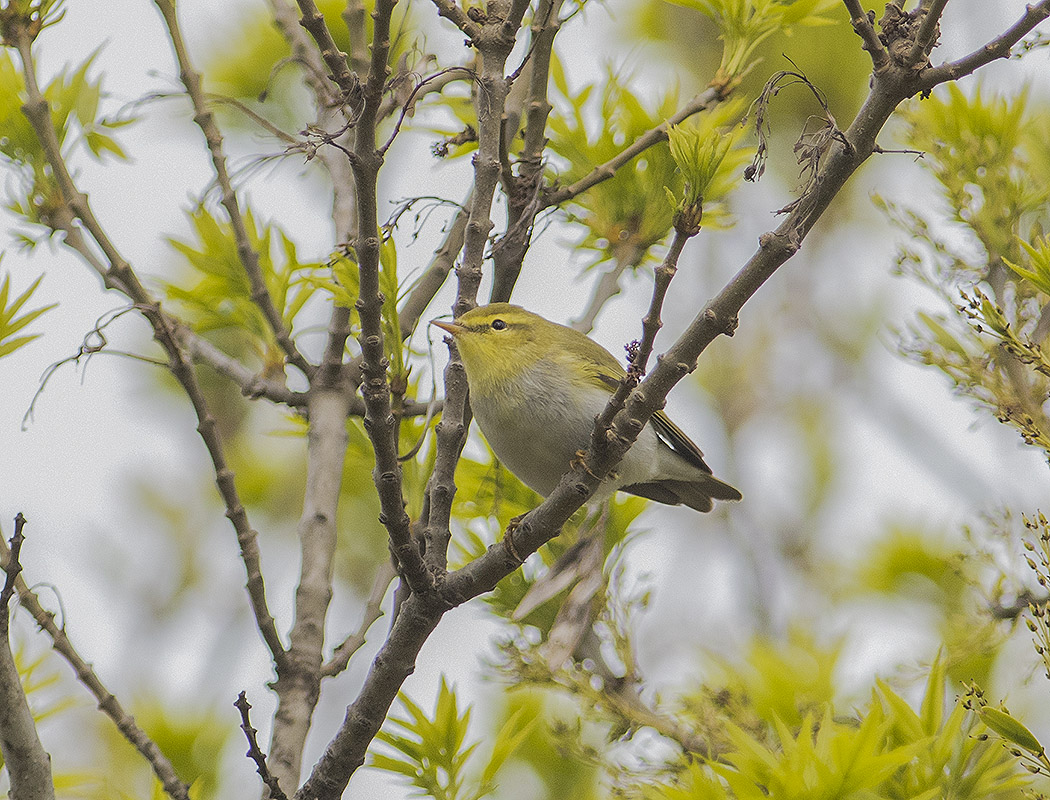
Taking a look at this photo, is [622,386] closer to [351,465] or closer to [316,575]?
[316,575]

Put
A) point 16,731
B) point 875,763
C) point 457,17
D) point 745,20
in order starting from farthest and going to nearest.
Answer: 1. point 745,20
2. point 457,17
3. point 16,731
4. point 875,763

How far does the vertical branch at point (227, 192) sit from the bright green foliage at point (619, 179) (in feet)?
2.54

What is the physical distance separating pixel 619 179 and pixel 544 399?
61cm

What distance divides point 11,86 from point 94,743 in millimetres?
2583

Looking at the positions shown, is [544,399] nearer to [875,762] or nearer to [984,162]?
[984,162]

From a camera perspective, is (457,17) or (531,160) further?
(531,160)

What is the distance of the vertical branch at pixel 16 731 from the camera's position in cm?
180

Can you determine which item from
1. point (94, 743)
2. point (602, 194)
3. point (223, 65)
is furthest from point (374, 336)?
point (94, 743)

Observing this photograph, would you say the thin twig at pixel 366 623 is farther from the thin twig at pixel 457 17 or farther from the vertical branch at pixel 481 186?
the thin twig at pixel 457 17

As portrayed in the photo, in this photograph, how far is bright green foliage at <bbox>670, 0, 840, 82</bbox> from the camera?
2.40 meters

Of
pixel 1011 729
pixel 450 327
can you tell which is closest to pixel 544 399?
pixel 450 327

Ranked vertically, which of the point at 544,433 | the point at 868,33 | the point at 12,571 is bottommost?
the point at 12,571

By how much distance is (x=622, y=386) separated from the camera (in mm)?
1620

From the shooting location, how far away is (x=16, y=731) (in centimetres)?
181
